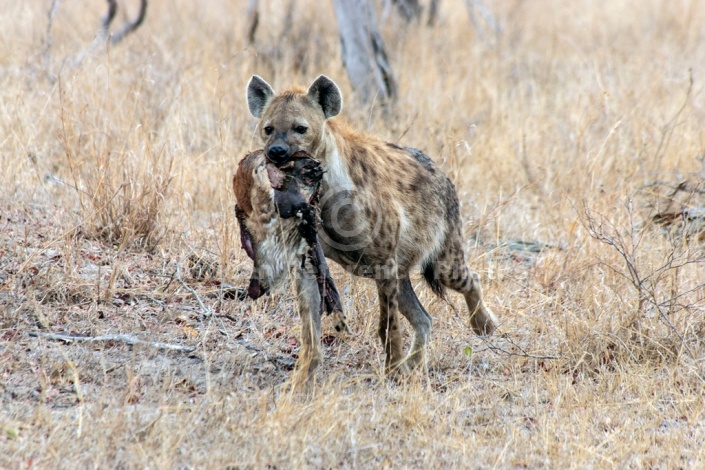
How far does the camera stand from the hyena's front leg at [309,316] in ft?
12.4

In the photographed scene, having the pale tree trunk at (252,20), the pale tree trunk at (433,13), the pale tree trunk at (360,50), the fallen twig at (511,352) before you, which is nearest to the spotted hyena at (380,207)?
the fallen twig at (511,352)

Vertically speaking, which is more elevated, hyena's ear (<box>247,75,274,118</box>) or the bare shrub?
hyena's ear (<box>247,75,274,118</box>)

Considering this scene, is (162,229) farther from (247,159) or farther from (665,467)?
(665,467)

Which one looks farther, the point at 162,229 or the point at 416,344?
the point at 162,229

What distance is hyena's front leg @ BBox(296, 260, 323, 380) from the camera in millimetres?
3791

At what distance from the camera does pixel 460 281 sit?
4.62 meters

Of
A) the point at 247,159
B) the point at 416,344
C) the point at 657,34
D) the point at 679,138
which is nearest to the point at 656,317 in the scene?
the point at 416,344

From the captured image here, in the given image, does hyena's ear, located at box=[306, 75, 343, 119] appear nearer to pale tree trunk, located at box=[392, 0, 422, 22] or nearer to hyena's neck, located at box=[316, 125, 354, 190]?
hyena's neck, located at box=[316, 125, 354, 190]

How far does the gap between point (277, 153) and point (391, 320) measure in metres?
0.97

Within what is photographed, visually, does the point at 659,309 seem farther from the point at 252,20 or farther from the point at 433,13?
the point at 433,13

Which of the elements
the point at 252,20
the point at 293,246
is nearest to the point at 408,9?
the point at 252,20

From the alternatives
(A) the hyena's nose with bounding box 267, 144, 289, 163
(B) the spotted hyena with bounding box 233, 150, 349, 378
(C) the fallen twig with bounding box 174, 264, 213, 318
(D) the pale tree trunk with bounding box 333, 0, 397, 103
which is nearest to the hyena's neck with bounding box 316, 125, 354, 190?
(B) the spotted hyena with bounding box 233, 150, 349, 378

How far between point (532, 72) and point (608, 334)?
208 inches

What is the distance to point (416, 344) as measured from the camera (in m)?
4.25
